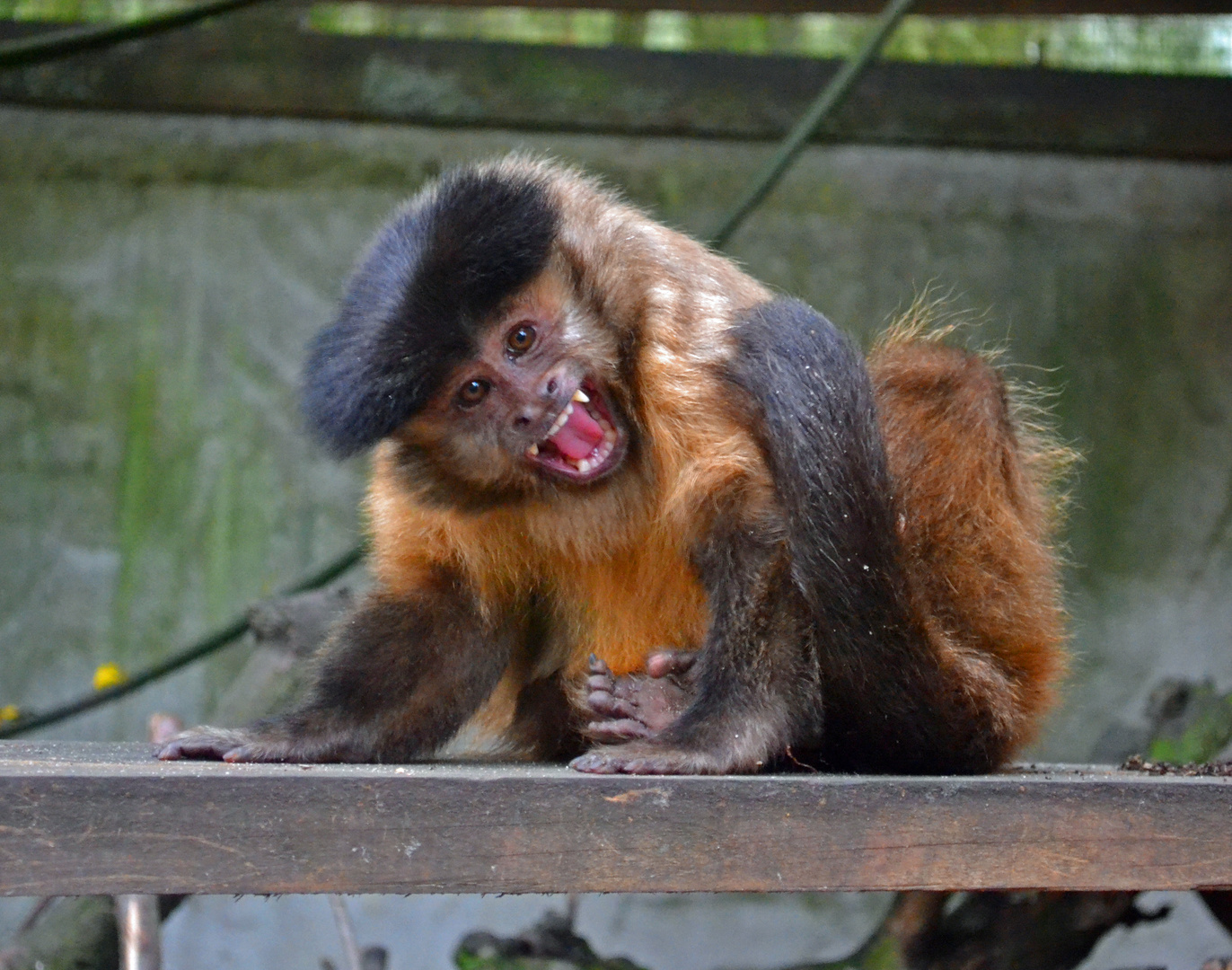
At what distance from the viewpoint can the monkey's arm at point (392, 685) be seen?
335 centimetres

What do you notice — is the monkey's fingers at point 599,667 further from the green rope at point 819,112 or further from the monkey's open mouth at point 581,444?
the green rope at point 819,112

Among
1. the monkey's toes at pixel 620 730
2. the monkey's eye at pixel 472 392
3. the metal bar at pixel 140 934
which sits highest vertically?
the monkey's eye at pixel 472 392

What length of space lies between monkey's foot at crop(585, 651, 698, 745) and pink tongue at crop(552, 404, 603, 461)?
19.5 inches

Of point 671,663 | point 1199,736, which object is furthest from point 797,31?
point 671,663

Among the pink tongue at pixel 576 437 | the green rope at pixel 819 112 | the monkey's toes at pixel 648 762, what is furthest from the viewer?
the green rope at pixel 819 112

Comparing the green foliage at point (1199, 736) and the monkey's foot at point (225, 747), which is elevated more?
the monkey's foot at point (225, 747)

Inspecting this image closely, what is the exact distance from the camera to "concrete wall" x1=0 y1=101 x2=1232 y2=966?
21.1 feet

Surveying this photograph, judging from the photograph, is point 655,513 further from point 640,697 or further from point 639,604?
point 640,697

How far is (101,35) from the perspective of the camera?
16.5ft

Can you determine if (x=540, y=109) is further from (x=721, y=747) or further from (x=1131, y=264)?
(x=721, y=747)

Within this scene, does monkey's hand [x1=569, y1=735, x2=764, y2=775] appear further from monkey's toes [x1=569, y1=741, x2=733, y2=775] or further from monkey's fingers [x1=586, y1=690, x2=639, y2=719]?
monkey's fingers [x1=586, y1=690, x2=639, y2=719]

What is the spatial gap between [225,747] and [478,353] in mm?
1065

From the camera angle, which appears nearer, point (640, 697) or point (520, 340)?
point (640, 697)

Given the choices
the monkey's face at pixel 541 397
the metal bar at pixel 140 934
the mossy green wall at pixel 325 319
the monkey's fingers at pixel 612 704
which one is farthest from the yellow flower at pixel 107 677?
the monkey's fingers at pixel 612 704
